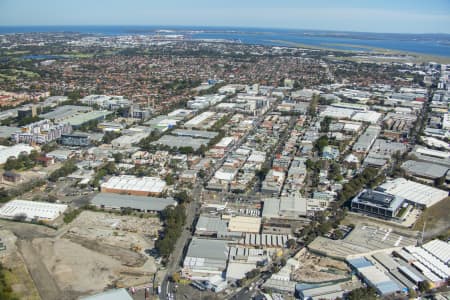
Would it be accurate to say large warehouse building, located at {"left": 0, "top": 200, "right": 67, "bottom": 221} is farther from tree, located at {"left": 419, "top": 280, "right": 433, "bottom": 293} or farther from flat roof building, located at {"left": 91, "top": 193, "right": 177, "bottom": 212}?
tree, located at {"left": 419, "top": 280, "right": 433, "bottom": 293}

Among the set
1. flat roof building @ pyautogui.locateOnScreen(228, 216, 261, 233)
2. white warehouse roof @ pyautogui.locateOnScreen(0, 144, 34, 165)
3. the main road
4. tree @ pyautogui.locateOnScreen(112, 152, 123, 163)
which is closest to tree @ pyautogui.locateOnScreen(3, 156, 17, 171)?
white warehouse roof @ pyautogui.locateOnScreen(0, 144, 34, 165)

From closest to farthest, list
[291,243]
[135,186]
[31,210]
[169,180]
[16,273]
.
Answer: [16,273] < [291,243] < [31,210] < [135,186] < [169,180]

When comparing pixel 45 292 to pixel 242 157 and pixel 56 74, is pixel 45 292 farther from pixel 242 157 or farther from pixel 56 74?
pixel 56 74

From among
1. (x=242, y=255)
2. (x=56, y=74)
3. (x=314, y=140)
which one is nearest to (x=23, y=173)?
(x=242, y=255)

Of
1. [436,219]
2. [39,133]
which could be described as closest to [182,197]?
[436,219]

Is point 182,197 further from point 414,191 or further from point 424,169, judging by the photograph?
point 424,169

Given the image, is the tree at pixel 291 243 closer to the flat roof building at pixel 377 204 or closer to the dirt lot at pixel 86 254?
the flat roof building at pixel 377 204
